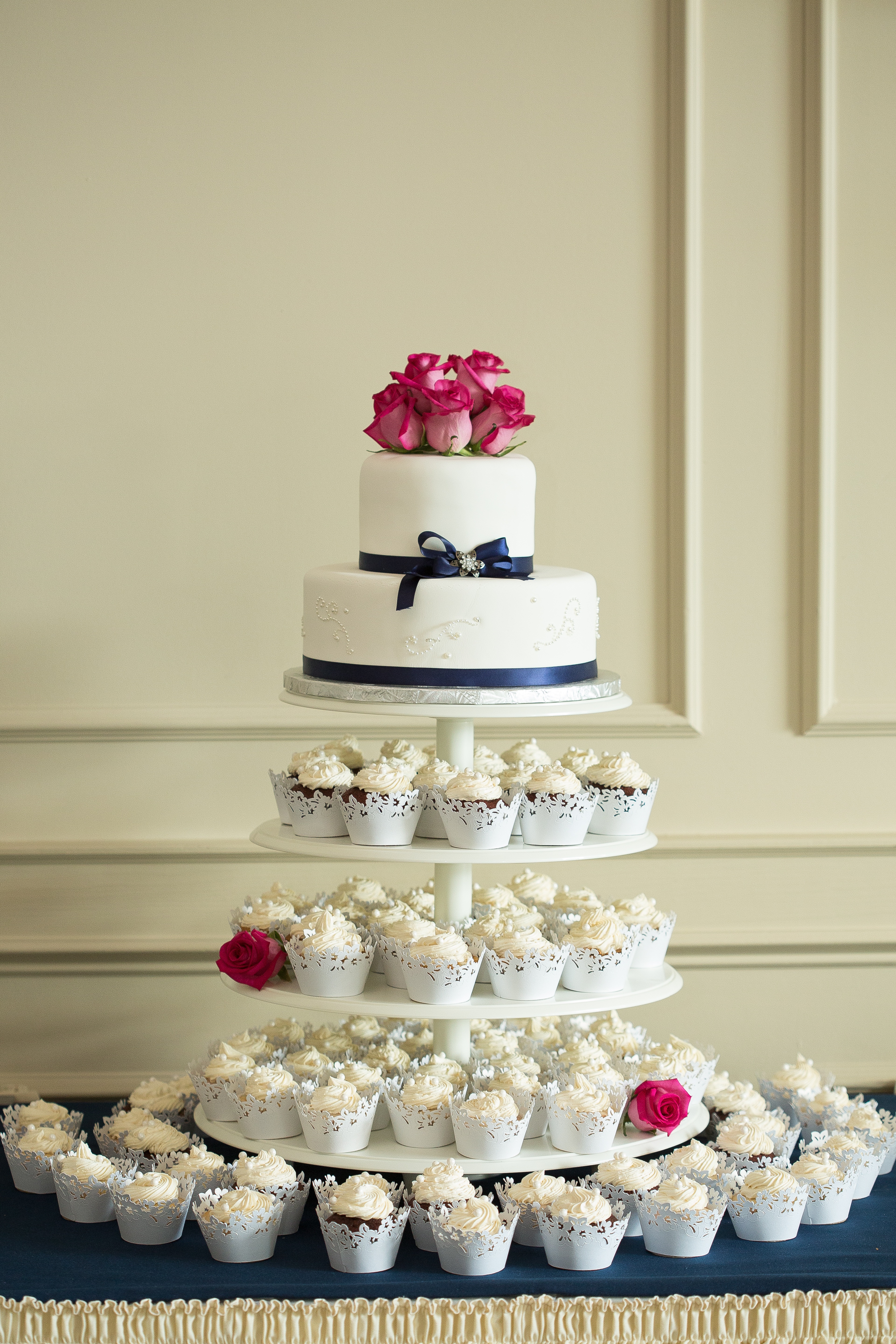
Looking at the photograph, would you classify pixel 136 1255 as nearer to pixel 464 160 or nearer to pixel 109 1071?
pixel 109 1071

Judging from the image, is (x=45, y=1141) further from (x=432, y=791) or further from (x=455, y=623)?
(x=455, y=623)

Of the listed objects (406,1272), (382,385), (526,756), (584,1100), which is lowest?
(406,1272)

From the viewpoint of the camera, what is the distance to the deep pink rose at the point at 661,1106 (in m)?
2.23

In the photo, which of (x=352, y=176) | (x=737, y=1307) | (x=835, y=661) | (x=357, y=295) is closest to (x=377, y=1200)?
(x=737, y=1307)

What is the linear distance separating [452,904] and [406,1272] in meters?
0.61

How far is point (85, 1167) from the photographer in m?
2.19

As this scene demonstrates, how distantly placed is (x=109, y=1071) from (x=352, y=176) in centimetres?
216

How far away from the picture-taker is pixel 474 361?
2.23m

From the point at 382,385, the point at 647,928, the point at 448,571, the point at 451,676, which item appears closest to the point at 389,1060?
the point at 647,928

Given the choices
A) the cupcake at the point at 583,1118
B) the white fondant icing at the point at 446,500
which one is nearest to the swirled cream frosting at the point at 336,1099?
the cupcake at the point at 583,1118

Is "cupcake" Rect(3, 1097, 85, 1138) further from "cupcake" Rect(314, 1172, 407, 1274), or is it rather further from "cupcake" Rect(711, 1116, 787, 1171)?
"cupcake" Rect(711, 1116, 787, 1171)

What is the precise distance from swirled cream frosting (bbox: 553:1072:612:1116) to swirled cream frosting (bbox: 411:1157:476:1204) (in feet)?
0.69

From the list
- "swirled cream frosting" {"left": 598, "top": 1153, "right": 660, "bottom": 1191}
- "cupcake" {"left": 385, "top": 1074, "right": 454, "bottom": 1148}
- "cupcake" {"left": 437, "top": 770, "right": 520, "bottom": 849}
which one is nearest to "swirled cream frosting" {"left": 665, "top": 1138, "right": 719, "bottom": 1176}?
"swirled cream frosting" {"left": 598, "top": 1153, "right": 660, "bottom": 1191}

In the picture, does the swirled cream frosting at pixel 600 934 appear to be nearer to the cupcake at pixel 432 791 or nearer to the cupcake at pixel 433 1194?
the cupcake at pixel 432 791
